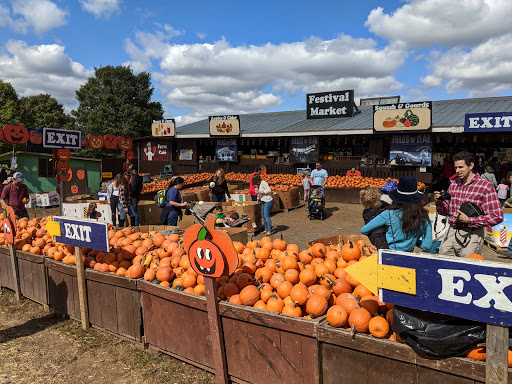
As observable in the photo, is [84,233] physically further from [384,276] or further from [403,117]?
[403,117]

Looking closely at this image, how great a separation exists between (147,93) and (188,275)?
45.7m

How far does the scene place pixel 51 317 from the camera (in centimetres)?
553

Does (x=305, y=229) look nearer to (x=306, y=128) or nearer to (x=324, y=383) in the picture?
(x=324, y=383)

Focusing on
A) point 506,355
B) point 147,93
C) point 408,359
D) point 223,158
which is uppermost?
point 147,93

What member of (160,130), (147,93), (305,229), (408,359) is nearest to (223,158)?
(160,130)

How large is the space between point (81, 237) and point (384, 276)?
3790mm

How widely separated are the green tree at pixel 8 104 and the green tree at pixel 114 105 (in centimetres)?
827

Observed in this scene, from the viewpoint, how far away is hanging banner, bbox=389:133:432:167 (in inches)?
669

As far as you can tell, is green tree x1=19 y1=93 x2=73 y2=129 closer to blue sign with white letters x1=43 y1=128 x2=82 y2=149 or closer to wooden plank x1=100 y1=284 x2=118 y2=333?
blue sign with white letters x1=43 y1=128 x2=82 y2=149

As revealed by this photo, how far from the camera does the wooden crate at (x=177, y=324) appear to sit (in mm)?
3758

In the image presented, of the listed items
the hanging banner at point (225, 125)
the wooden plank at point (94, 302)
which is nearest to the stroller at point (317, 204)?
the wooden plank at point (94, 302)

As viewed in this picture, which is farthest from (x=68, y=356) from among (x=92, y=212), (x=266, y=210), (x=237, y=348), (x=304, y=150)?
(x=304, y=150)

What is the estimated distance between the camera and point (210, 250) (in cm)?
329

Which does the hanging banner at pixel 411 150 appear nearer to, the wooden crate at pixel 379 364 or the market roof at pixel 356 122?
the market roof at pixel 356 122
